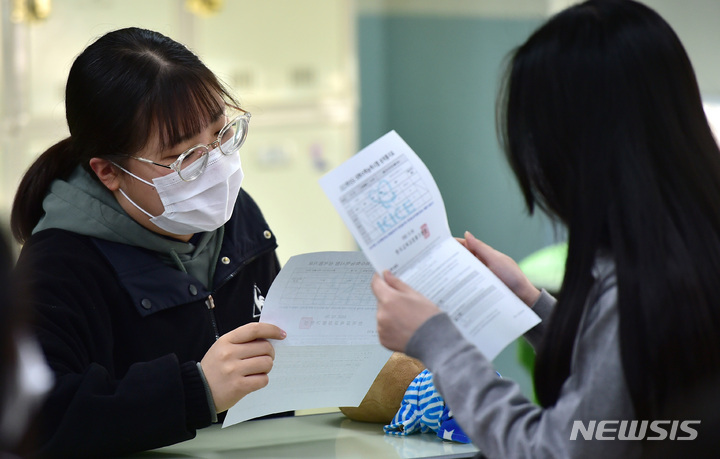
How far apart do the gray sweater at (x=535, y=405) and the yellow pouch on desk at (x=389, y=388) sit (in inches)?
15.4

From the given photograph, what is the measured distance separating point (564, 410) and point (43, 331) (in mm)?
746

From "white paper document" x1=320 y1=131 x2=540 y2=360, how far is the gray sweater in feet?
0.16

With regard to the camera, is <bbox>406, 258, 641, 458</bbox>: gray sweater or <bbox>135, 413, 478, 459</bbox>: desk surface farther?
<bbox>135, 413, 478, 459</bbox>: desk surface

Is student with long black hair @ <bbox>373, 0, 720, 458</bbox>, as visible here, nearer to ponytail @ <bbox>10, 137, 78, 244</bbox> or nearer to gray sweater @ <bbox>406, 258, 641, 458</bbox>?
gray sweater @ <bbox>406, 258, 641, 458</bbox>

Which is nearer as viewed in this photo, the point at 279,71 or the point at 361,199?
the point at 361,199

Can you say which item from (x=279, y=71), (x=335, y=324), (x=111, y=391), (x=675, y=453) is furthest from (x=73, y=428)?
(x=279, y=71)

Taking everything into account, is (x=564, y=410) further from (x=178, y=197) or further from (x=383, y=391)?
(x=178, y=197)

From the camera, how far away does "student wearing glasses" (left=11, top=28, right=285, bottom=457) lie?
3.72ft

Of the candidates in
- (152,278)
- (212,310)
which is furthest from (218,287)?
(152,278)

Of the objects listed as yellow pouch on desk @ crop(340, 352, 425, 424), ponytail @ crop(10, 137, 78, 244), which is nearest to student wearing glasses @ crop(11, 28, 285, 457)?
ponytail @ crop(10, 137, 78, 244)

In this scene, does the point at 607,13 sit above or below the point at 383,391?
above

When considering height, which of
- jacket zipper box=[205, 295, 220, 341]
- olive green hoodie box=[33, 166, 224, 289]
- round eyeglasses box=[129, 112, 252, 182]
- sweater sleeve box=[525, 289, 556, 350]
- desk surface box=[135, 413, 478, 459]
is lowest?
desk surface box=[135, 413, 478, 459]

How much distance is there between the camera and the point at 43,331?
116 cm

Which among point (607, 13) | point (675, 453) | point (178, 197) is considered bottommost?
point (675, 453)
